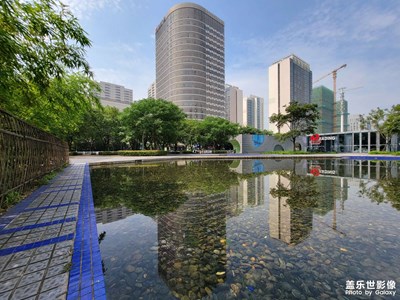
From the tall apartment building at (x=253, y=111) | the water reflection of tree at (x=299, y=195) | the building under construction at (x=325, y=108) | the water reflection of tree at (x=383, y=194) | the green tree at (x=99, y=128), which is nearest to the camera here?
the water reflection of tree at (x=299, y=195)

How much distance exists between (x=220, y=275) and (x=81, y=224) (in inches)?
122

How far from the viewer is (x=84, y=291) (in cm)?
224

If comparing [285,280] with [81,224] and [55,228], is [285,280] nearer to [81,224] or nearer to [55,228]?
[81,224]

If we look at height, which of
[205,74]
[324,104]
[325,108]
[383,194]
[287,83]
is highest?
[205,74]

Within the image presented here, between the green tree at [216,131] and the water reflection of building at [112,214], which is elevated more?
the green tree at [216,131]

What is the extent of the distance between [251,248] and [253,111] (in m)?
152

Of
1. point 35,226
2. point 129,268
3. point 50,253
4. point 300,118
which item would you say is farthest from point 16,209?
point 300,118

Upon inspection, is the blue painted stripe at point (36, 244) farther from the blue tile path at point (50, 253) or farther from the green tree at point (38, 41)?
the green tree at point (38, 41)

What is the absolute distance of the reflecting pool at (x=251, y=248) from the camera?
2547 mm

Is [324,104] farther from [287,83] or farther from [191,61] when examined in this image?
[191,61]

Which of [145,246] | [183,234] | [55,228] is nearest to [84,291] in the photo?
[145,246]

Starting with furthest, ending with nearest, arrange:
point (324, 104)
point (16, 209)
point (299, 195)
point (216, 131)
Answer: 1. point (324, 104)
2. point (216, 131)
3. point (299, 195)
4. point (16, 209)

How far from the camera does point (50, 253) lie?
10.0 ft

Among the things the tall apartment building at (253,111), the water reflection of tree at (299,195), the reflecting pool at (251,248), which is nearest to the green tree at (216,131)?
the water reflection of tree at (299,195)
